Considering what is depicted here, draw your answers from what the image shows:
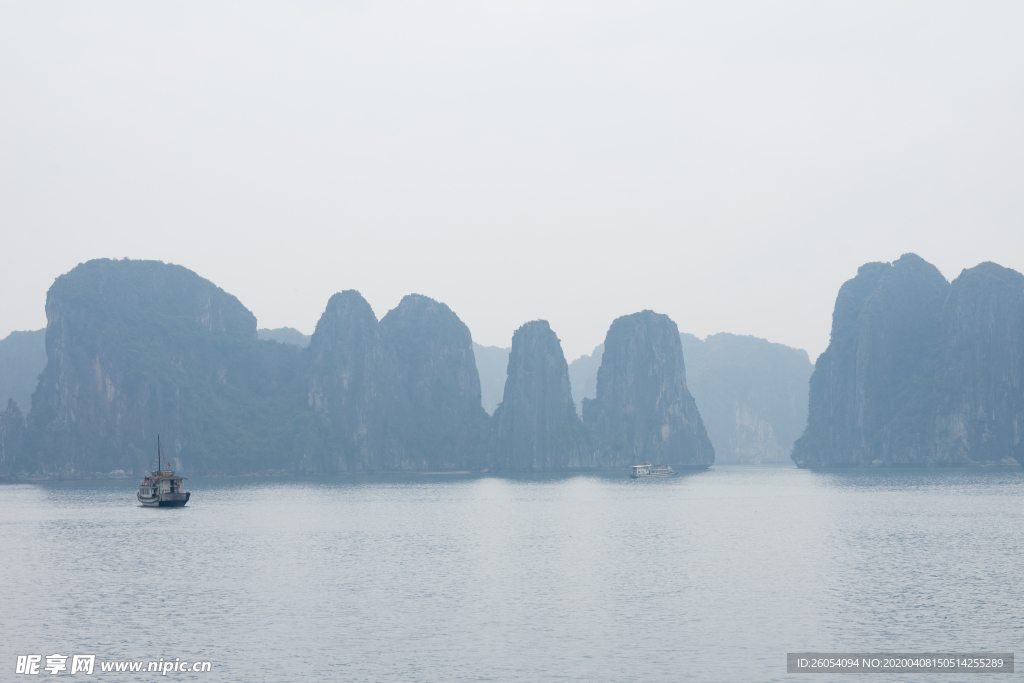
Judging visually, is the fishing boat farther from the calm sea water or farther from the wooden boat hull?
the calm sea water

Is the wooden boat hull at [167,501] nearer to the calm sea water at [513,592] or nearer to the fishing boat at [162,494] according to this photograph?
the fishing boat at [162,494]

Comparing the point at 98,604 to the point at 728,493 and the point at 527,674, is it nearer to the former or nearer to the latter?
the point at 527,674

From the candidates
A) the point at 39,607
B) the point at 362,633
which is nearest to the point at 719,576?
the point at 362,633

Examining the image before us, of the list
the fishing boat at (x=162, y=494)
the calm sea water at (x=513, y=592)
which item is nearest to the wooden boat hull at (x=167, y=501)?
the fishing boat at (x=162, y=494)

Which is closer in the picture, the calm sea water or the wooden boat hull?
the calm sea water

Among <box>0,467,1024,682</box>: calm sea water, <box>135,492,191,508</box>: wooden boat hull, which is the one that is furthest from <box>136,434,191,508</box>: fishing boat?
<box>0,467,1024,682</box>: calm sea water

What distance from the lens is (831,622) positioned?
140 ft

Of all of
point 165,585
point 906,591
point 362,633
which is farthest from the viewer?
point 165,585

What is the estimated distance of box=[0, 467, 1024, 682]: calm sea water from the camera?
37.6 meters

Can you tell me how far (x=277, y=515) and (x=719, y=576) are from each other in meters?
63.5

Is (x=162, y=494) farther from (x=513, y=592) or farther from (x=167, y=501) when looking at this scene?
(x=513, y=592)

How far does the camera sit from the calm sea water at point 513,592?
37.6 metres

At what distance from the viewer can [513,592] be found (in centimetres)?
5191

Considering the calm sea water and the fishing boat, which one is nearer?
the calm sea water
